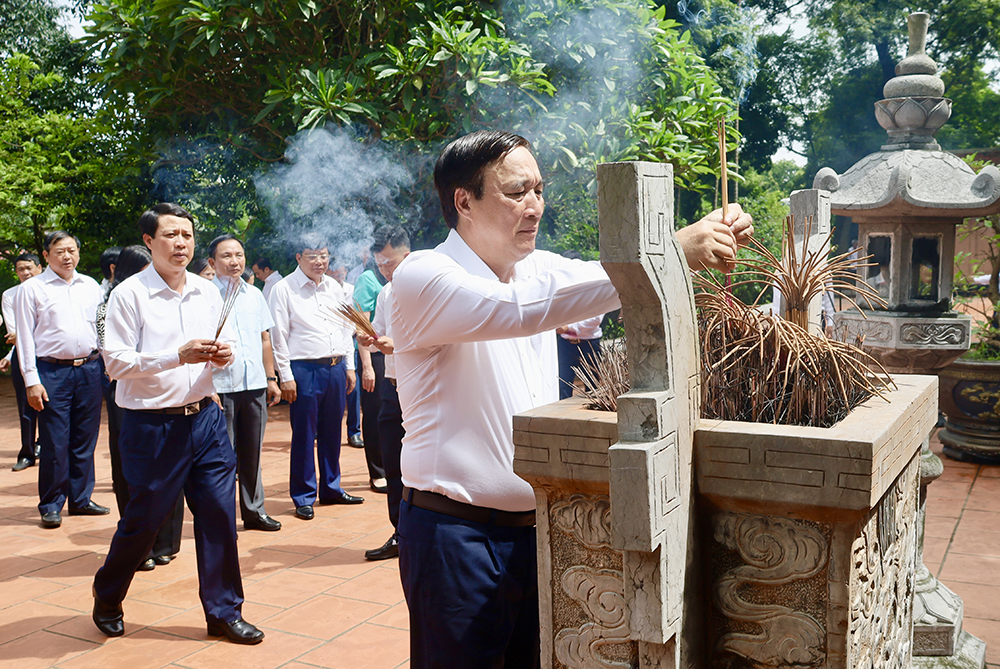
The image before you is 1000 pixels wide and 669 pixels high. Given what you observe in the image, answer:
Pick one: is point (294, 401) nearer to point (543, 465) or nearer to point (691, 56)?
point (543, 465)

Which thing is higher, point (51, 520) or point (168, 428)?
point (168, 428)

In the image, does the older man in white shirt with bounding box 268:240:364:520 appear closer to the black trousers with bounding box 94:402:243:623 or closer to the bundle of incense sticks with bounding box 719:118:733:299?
the black trousers with bounding box 94:402:243:623

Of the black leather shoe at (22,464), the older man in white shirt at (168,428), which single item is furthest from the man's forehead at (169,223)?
the black leather shoe at (22,464)

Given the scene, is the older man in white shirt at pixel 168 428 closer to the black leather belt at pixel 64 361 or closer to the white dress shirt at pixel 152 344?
the white dress shirt at pixel 152 344

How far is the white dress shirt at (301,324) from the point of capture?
5.62m

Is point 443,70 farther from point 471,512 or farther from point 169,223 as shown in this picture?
point 471,512

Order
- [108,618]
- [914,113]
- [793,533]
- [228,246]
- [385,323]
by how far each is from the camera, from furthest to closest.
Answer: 1. [228,246]
2. [385,323]
3. [914,113]
4. [108,618]
5. [793,533]

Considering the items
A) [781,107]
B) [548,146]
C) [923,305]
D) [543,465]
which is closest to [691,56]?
[548,146]

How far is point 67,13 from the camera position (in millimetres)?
15984

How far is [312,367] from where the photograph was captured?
18.7ft

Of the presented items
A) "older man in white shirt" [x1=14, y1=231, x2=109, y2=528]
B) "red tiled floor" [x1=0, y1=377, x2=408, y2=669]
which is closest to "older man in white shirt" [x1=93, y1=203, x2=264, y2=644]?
"red tiled floor" [x1=0, y1=377, x2=408, y2=669]

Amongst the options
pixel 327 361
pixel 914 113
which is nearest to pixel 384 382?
pixel 327 361

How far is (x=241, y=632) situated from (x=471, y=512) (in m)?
2.10

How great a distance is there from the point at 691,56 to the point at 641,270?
7001 mm
